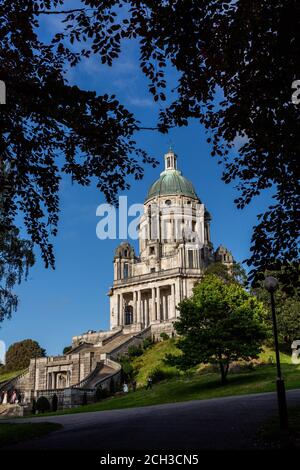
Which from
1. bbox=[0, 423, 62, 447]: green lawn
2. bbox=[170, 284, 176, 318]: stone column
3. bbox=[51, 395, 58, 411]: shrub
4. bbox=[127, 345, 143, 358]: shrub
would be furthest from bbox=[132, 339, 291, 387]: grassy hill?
bbox=[0, 423, 62, 447]: green lawn

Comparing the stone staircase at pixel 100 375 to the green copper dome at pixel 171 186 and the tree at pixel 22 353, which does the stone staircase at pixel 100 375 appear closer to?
the tree at pixel 22 353

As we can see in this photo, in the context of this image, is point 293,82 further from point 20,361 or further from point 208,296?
point 20,361

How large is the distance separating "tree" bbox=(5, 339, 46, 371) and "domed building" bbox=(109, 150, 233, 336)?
12959mm

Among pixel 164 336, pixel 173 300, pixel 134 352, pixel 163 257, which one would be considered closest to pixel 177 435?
pixel 134 352

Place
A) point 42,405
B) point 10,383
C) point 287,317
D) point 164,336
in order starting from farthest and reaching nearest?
point 164,336 < point 10,383 < point 287,317 < point 42,405

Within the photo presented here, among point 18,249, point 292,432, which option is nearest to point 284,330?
point 18,249

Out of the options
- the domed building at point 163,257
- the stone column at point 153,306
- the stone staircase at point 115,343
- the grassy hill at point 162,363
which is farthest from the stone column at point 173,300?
the grassy hill at point 162,363

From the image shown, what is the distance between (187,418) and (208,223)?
72403 millimetres

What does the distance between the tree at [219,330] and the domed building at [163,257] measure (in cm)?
3432

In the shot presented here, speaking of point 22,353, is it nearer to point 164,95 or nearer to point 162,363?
point 162,363

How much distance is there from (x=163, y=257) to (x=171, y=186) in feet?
45.5

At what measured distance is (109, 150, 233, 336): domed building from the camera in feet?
245

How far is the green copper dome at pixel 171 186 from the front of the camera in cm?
8688

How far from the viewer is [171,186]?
87625 mm
